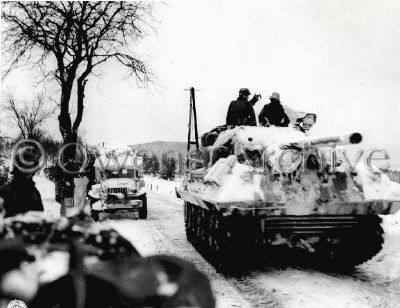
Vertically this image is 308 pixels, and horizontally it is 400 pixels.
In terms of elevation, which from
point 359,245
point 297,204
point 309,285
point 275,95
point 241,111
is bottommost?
point 309,285

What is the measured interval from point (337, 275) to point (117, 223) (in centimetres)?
767

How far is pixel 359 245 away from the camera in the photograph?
23.2 ft

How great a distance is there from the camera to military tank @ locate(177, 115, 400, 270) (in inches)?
256

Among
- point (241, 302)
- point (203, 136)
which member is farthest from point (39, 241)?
point (203, 136)

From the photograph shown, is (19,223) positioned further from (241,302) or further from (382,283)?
(382,283)

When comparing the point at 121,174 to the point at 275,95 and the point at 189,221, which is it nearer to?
the point at 189,221

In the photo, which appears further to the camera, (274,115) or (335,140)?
(274,115)

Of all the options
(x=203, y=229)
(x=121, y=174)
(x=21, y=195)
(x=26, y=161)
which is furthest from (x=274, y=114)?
(x=121, y=174)

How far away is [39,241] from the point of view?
2582 mm

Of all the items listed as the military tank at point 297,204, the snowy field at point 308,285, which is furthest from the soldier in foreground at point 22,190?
the military tank at point 297,204

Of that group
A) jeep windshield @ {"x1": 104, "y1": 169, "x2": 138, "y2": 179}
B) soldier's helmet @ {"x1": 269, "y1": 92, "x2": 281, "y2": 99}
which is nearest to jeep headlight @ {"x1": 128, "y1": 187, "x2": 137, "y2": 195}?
jeep windshield @ {"x1": 104, "y1": 169, "x2": 138, "y2": 179}

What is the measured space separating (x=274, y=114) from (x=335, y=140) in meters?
3.69

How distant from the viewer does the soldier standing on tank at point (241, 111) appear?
9.80 meters

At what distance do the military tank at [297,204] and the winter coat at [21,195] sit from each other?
9.13ft
